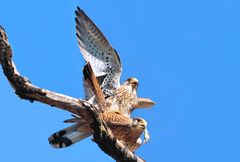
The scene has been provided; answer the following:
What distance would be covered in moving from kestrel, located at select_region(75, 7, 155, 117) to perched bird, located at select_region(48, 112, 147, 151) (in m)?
0.85

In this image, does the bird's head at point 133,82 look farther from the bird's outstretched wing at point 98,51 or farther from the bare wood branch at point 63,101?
the bare wood branch at point 63,101

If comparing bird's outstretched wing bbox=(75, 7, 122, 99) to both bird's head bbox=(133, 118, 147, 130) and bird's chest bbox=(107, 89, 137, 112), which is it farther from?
bird's head bbox=(133, 118, 147, 130)

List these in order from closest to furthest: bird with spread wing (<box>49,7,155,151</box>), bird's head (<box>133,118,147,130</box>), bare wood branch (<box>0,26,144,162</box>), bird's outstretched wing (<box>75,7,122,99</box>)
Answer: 1. bare wood branch (<box>0,26,144,162</box>)
2. bird's head (<box>133,118,147,130</box>)
3. bird with spread wing (<box>49,7,155,151</box>)
4. bird's outstretched wing (<box>75,7,122,99</box>)

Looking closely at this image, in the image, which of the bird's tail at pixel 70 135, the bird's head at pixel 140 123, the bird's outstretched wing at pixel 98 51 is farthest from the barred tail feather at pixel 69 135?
the bird's outstretched wing at pixel 98 51

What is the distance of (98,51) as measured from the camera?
420 inches

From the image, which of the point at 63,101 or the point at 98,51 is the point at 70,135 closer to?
the point at 63,101

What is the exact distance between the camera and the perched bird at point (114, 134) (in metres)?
9.41

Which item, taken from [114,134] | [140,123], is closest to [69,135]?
[114,134]

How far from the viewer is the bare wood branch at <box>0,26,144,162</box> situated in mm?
8148

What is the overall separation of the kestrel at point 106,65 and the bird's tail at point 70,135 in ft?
3.18

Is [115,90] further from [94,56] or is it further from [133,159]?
[133,159]

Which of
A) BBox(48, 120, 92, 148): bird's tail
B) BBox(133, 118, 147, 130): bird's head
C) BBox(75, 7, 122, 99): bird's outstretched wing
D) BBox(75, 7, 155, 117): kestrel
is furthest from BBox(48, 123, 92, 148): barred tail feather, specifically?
BBox(75, 7, 122, 99): bird's outstretched wing

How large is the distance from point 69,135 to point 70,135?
0.05ft

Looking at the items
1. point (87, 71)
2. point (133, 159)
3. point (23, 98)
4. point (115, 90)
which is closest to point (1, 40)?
point (23, 98)
